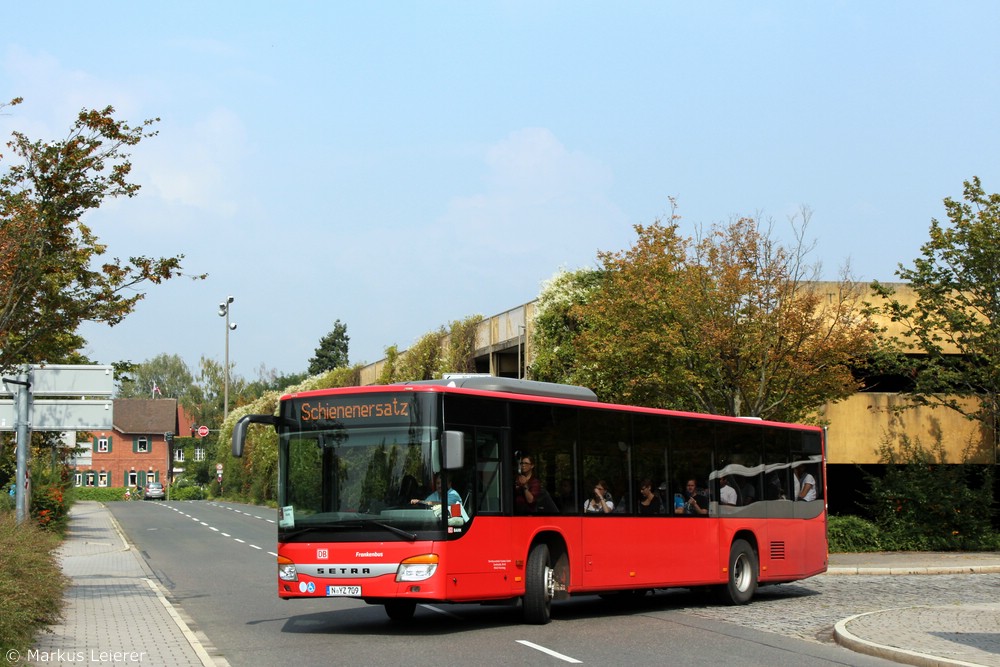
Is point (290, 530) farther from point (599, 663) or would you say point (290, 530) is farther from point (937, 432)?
point (937, 432)

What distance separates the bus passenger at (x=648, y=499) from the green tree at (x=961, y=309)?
15098 mm

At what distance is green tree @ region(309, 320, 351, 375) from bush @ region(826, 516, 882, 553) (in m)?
93.8

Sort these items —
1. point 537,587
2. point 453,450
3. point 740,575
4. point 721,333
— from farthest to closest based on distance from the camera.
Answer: point 721,333
point 740,575
point 537,587
point 453,450

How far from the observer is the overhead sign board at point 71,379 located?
17.0 metres

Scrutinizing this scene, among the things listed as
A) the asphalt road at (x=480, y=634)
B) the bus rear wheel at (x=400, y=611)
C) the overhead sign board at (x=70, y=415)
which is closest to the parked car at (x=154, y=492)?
the asphalt road at (x=480, y=634)

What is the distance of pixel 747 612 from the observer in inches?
672

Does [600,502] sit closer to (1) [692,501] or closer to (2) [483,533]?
(1) [692,501]

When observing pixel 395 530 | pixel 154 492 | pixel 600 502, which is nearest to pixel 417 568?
pixel 395 530

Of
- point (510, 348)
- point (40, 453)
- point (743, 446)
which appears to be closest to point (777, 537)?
point (743, 446)

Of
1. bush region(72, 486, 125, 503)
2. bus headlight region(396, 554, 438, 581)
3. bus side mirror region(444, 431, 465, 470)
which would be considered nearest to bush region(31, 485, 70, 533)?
bus headlight region(396, 554, 438, 581)

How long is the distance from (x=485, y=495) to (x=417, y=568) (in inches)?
52.2

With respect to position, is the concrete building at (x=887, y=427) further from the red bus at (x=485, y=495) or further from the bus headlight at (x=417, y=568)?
the bus headlight at (x=417, y=568)

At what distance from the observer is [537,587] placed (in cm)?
1438

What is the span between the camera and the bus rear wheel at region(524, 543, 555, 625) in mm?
14336
